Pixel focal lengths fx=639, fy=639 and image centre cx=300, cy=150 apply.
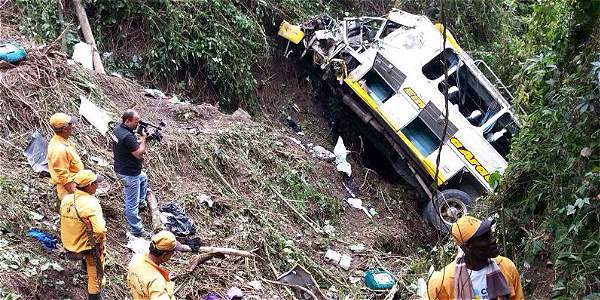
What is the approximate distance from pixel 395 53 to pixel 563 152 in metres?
4.96

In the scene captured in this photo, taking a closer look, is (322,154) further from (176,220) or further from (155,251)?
(155,251)

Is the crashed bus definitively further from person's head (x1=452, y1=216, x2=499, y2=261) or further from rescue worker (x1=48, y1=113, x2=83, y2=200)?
person's head (x1=452, y1=216, x2=499, y2=261)

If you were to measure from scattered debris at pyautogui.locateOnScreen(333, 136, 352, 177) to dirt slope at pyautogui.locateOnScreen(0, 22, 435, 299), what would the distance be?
174 millimetres

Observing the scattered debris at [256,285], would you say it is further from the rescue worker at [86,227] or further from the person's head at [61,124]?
the person's head at [61,124]

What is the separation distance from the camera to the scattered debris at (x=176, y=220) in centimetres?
647

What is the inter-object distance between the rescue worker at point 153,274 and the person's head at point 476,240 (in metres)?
1.75

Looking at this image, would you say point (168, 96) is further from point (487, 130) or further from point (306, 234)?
point (487, 130)

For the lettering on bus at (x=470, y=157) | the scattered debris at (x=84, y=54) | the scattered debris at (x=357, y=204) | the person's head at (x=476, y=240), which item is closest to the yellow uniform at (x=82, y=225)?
the person's head at (x=476, y=240)

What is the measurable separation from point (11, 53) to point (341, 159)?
4.74 metres

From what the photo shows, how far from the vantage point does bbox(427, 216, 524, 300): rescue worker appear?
123 inches

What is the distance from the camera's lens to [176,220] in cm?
659

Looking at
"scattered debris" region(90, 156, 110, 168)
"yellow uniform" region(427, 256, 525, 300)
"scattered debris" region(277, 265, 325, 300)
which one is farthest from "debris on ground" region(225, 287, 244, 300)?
"yellow uniform" region(427, 256, 525, 300)

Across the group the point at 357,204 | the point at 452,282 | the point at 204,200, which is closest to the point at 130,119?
the point at 204,200

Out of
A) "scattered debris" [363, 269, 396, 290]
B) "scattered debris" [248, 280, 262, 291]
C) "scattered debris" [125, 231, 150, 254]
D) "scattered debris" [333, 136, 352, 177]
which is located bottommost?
"scattered debris" [333, 136, 352, 177]
